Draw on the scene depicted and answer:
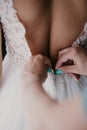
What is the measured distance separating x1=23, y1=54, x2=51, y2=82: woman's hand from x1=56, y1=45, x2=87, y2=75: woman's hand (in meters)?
0.02

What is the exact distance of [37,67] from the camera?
572mm

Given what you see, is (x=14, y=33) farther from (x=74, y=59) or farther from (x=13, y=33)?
(x=74, y=59)

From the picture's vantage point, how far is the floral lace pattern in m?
0.56

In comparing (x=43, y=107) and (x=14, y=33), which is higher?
(x=14, y=33)

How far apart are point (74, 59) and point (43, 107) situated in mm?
107

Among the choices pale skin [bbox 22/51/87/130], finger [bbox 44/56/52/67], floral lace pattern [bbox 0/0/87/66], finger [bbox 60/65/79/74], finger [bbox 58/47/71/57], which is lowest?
pale skin [bbox 22/51/87/130]

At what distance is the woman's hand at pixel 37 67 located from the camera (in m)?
0.56

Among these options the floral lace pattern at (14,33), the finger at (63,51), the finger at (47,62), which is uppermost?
the floral lace pattern at (14,33)

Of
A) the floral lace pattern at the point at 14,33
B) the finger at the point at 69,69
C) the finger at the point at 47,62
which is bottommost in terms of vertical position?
the finger at the point at 69,69

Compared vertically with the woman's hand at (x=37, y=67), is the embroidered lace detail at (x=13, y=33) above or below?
above

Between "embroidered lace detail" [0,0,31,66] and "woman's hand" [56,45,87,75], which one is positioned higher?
"embroidered lace detail" [0,0,31,66]

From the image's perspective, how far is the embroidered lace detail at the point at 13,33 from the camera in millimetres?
555

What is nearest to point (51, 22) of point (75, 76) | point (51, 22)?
point (51, 22)

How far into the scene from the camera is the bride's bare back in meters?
0.55
